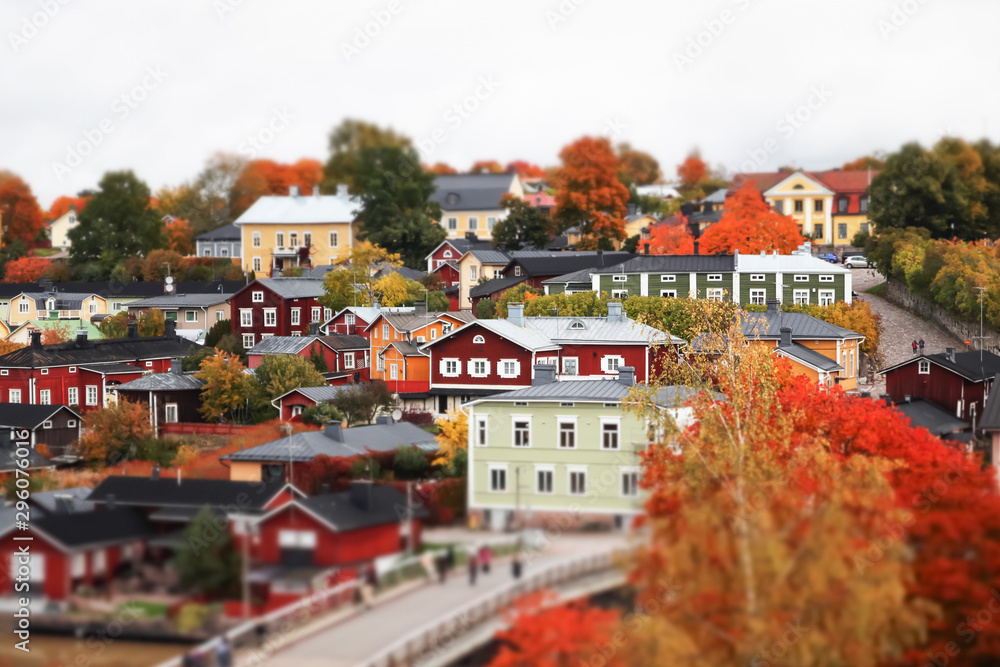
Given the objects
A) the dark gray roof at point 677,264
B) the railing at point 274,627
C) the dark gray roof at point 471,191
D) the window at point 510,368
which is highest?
the dark gray roof at point 471,191

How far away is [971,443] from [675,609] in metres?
15.1

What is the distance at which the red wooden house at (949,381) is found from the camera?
102 feet

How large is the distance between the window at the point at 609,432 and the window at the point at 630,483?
143cm

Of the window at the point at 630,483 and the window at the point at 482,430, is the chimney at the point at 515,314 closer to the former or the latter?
the window at the point at 482,430

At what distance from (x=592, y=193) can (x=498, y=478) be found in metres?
34.6

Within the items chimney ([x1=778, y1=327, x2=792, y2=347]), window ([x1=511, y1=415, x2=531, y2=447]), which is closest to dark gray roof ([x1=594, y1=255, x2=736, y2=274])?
chimney ([x1=778, y1=327, x2=792, y2=347])

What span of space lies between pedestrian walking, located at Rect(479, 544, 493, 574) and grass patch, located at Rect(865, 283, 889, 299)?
34.5m

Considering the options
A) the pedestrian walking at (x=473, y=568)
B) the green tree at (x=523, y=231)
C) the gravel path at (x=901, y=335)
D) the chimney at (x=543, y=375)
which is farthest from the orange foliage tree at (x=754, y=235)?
the pedestrian walking at (x=473, y=568)

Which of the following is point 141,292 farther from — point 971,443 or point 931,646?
point 931,646

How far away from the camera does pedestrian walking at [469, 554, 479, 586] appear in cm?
1513

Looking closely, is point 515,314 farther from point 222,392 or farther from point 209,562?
point 209,562

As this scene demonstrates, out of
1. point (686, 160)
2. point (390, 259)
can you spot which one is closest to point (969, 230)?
point (390, 259)

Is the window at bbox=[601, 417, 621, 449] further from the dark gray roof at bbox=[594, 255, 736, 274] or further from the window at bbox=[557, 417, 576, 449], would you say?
the dark gray roof at bbox=[594, 255, 736, 274]

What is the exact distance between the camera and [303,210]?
6388 centimetres
